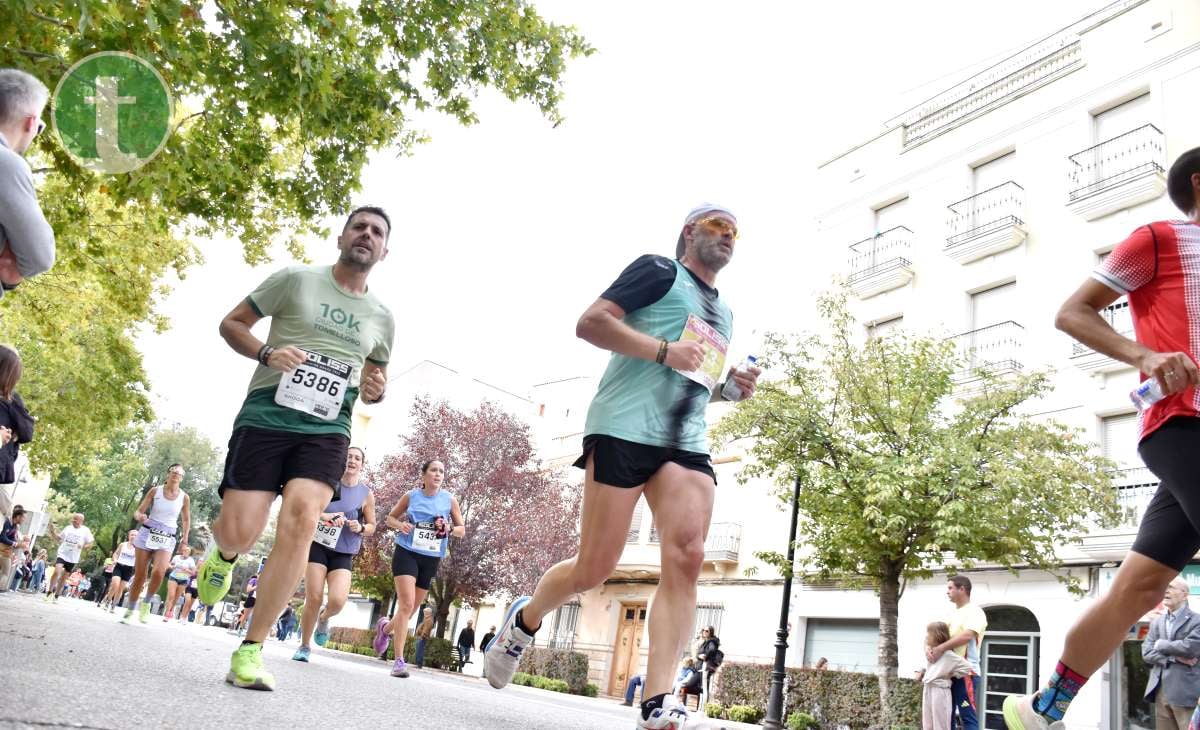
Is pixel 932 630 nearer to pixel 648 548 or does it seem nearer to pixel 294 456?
pixel 294 456

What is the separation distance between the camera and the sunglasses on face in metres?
4.11

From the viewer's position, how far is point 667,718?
10.8ft

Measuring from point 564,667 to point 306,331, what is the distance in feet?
79.9

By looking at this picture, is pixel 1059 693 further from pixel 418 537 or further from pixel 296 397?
pixel 418 537

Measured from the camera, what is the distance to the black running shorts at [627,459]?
3693 mm

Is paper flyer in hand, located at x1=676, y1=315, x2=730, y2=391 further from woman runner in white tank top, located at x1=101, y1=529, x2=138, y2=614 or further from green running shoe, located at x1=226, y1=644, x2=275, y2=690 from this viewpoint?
woman runner in white tank top, located at x1=101, y1=529, x2=138, y2=614

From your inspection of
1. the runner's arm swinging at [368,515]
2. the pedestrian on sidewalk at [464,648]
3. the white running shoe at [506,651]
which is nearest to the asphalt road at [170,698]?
the white running shoe at [506,651]

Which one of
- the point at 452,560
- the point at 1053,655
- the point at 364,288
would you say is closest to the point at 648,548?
the point at 452,560

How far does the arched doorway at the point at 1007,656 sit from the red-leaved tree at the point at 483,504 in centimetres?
1162

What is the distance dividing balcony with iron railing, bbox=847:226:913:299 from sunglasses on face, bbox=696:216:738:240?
22.0 metres

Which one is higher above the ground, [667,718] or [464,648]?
[464,648]

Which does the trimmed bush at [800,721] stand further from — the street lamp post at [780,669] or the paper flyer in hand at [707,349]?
the paper flyer in hand at [707,349]

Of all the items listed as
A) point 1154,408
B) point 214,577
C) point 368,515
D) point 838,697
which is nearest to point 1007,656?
point 838,697

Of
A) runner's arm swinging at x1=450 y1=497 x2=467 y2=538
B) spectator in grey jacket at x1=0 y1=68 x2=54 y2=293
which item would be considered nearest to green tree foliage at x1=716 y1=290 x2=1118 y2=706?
runner's arm swinging at x1=450 y1=497 x2=467 y2=538
